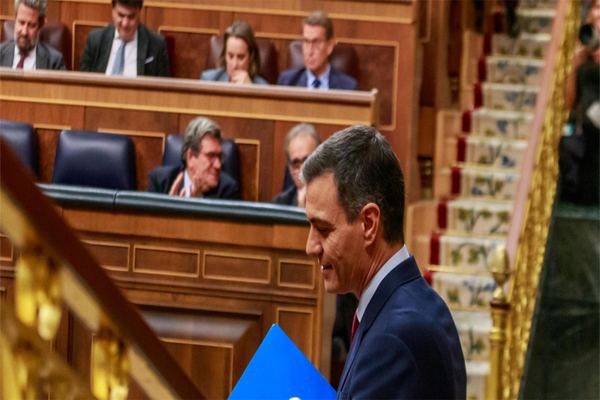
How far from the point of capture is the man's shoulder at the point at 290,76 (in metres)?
3.56

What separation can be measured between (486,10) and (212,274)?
12.0 feet

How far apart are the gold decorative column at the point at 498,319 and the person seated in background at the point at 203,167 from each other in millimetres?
991

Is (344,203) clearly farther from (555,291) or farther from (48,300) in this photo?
(555,291)

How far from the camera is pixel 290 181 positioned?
8.91 ft

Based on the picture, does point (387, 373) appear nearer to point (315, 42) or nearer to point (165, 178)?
point (165, 178)

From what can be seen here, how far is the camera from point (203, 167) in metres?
2.71

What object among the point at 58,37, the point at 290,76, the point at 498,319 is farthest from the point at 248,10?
the point at 498,319

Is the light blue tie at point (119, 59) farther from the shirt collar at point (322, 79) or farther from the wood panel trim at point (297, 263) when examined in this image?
the wood panel trim at point (297, 263)

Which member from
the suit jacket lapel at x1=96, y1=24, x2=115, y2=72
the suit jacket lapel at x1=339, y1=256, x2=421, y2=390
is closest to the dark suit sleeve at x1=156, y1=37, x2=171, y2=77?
the suit jacket lapel at x1=96, y1=24, x2=115, y2=72

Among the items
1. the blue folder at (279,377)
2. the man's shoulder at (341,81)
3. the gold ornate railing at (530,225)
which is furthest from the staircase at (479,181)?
the blue folder at (279,377)

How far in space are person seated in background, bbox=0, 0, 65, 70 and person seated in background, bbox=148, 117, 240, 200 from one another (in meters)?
0.94

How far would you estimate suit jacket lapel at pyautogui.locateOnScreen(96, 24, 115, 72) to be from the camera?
11.6 ft

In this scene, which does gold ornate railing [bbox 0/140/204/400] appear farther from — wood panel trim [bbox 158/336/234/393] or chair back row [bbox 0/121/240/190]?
chair back row [bbox 0/121/240/190]

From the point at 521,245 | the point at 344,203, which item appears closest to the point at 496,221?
the point at 521,245
